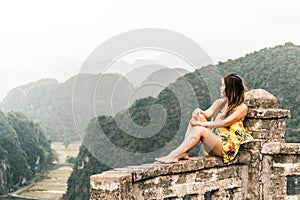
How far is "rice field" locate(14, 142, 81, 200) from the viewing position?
77456 millimetres

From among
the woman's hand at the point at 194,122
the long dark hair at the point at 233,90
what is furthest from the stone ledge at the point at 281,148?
the woman's hand at the point at 194,122

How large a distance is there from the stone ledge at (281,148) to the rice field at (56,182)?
69.8 metres

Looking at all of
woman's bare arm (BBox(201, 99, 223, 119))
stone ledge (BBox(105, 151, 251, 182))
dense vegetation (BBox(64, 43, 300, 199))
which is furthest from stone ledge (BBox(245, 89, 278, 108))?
dense vegetation (BBox(64, 43, 300, 199))

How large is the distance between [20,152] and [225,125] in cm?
8688

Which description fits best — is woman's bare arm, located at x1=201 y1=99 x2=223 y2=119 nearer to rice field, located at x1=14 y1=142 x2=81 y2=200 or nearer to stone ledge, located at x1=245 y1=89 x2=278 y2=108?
stone ledge, located at x1=245 y1=89 x2=278 y2=108

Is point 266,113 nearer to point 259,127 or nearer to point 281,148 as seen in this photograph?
point 259,127

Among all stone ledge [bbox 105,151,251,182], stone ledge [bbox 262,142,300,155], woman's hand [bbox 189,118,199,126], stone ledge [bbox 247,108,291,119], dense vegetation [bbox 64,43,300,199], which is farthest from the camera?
dense vegetation [bbox 64,43,300,199]

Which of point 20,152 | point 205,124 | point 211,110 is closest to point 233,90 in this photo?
point 211,110

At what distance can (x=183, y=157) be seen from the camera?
5102 mm

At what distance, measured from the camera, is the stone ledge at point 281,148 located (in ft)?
18.3

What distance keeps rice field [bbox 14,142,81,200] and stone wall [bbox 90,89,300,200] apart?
69720mm

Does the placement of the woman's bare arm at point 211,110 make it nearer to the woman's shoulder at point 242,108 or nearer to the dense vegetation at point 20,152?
the woman's shoulder at point 242,108

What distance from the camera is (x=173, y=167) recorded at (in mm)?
4852

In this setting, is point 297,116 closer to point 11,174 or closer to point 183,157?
point 183,157
